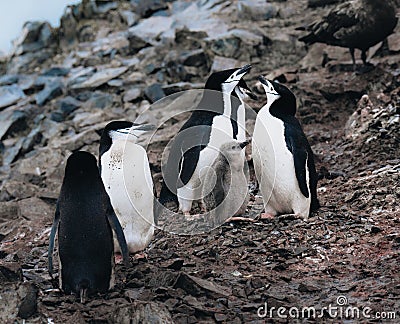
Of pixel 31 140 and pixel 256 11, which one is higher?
pixel 256 11

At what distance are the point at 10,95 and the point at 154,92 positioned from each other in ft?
10.6

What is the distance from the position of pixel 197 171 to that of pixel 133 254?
1166 millimetres

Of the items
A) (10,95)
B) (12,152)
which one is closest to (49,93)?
(10,95)

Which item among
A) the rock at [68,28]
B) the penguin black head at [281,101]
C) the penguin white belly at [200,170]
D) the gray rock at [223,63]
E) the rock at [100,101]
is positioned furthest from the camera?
the rock at [68,28]

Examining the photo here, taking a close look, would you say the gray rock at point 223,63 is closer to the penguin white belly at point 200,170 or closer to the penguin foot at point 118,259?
the penguin white belly at point 200,170

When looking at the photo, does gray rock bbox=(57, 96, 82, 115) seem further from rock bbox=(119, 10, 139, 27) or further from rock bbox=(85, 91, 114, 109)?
rock bbox=(119, 10, 139, 27)

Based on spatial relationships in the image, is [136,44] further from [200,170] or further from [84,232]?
[84,232]

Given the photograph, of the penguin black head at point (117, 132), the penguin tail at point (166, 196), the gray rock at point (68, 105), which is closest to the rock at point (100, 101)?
the gray rock at point (68, 105)

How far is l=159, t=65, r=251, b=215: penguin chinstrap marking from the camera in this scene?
6.07 meters

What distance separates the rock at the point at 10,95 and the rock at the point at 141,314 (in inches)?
350

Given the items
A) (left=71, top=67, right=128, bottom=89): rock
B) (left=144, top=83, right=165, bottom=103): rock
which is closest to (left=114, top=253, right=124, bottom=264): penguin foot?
(left=144, top=83, right=165, bottom=103): rock

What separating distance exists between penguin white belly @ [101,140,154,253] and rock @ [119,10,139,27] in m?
8.89

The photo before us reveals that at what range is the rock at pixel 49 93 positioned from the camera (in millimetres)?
11648

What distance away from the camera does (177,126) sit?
8.66 metres
